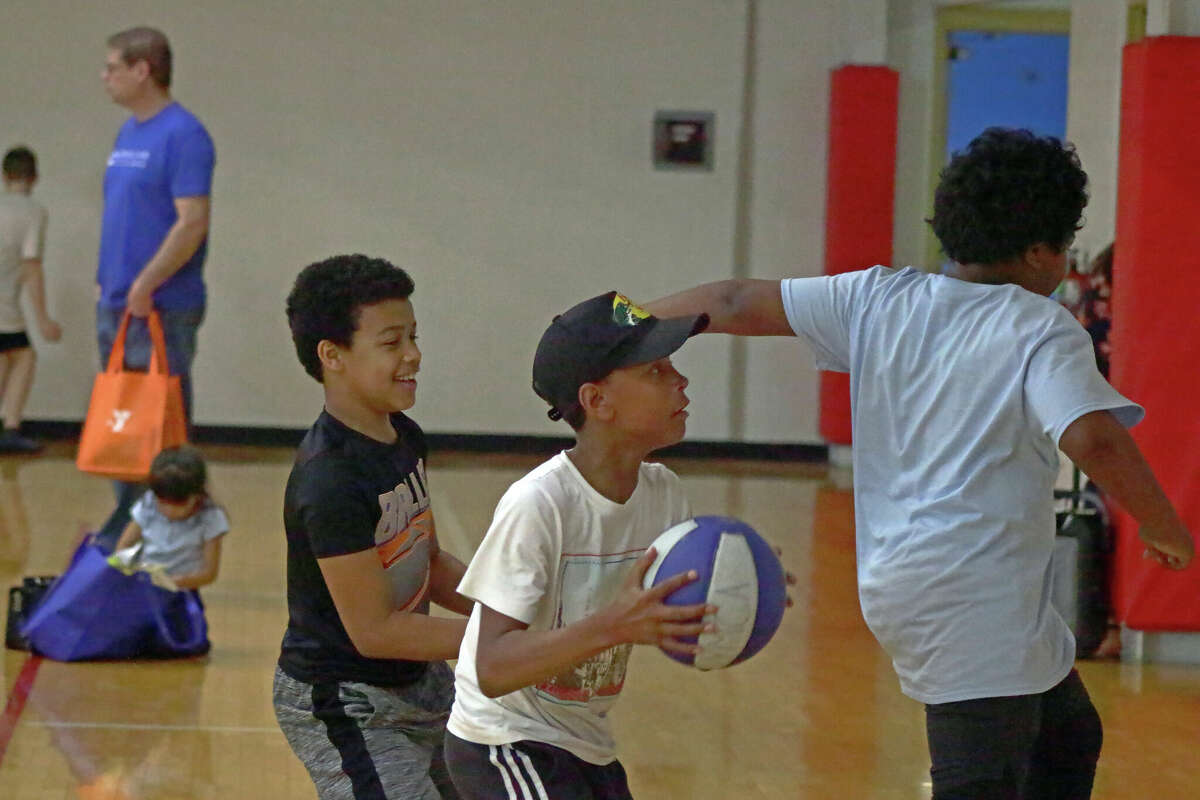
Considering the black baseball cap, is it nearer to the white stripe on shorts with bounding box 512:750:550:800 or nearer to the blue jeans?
the white stripe on shorts with bounding box 512:750:550:800

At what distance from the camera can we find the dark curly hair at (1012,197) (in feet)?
7.75

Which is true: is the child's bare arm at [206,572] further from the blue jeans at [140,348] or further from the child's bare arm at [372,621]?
the child's bare arm at [372,621]

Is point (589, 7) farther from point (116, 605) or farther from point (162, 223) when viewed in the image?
point (116, 605)

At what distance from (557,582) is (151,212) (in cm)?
369

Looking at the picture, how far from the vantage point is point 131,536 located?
529 cm

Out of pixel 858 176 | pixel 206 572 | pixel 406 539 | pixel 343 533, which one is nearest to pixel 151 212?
pixel 206 572

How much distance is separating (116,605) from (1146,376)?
3.50 meters

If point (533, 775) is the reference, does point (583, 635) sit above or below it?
above

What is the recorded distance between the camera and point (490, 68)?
10.5 metres

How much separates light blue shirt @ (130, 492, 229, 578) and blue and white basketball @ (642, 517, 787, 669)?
3.44m

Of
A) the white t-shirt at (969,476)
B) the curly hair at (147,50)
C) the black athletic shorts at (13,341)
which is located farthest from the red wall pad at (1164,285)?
the black athletic shorts at (13,341)

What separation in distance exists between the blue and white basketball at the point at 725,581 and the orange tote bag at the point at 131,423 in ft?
11.0

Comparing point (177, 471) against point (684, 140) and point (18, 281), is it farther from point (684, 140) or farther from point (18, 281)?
point (684, 140)

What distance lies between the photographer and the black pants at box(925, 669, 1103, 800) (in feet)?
7.54
